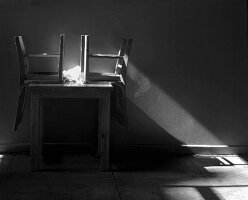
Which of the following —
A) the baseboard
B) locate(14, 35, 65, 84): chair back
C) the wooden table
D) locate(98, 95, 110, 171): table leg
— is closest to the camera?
the wooden table

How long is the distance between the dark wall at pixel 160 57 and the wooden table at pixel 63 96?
0.71 meters

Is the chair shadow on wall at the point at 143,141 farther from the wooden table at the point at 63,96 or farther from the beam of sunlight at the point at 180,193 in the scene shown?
the beam of sunlight at the point at 180,193

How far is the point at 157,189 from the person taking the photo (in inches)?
162

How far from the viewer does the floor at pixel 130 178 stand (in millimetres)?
3963

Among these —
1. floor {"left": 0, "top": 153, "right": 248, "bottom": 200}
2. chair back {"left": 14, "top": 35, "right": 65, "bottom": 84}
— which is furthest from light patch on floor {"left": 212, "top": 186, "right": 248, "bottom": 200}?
chair back {"left": 14, "top": 35, "right": 65, "bottom": 84}

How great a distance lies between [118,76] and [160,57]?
555 millimetres

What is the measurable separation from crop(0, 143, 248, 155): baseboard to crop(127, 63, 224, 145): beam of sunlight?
0.22ft

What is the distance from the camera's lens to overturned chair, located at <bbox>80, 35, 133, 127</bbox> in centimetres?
483

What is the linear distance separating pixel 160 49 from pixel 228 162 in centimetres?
136

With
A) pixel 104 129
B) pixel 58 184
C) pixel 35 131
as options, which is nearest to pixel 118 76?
pixel 104 129

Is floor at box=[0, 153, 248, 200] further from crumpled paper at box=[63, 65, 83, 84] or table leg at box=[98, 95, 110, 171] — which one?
crumpled paper at box=[63, 65, 83, 84]

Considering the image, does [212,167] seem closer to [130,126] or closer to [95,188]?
[130,126]

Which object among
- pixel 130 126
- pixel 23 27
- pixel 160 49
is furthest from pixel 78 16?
pixel 130 126

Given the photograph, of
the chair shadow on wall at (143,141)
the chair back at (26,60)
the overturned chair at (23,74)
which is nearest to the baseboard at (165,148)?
the chair shadow on wall at (143,141)
